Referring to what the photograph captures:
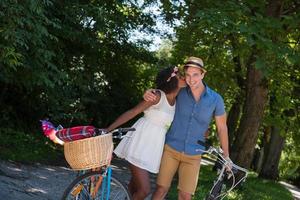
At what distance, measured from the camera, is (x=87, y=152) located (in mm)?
5031

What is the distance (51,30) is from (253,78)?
5.11 m

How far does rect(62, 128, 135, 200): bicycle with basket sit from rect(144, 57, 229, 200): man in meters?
0.46

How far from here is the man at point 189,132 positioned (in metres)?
5.56

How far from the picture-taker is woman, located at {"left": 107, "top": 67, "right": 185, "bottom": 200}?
5.52 m

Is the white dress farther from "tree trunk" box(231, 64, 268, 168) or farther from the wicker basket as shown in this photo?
"tree trunk" box(231, 64, 268, 168)

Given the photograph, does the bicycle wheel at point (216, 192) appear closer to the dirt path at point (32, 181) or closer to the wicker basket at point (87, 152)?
the wicker basket at point (87, 152)

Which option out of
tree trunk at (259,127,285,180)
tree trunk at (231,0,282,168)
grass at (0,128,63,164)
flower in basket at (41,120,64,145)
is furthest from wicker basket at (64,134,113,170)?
tree trunk at (259,127,285,180)

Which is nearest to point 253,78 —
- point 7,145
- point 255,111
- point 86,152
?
point 255,111

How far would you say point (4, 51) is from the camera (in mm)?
8375

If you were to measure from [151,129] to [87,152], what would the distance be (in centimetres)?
81

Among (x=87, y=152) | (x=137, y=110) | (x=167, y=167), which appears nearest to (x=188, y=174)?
(x=167, y=167)

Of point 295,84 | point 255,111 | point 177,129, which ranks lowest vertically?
point 177,129

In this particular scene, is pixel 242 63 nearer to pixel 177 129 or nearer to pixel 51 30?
pixel 51 30

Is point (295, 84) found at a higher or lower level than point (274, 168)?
higher
